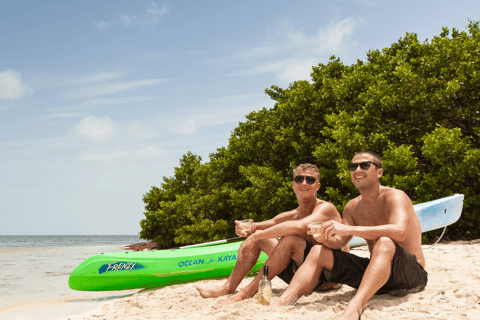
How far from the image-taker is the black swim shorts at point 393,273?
3018mm

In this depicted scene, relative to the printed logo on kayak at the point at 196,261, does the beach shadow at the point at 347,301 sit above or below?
above

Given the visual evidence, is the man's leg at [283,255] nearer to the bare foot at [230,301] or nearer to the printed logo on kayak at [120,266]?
the bare foot at [230,301]

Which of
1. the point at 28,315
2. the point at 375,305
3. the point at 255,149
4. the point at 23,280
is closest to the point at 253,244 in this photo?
the point at 375,305

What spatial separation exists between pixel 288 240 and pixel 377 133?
395 inches

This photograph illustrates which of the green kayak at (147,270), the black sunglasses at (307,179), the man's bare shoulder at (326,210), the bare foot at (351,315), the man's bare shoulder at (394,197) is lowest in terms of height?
the green kayak at (147,270)

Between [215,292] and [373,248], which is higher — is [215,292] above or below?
below

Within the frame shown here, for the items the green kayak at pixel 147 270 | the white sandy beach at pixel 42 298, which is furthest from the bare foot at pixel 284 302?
the white sandy beach at pixel 42 298

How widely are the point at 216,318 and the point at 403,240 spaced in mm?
1617

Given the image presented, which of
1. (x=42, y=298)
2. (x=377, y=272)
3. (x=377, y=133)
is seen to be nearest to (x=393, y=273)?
(x=377, y=272)

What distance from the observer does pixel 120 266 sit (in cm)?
650

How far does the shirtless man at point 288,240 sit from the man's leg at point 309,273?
0.12 metres

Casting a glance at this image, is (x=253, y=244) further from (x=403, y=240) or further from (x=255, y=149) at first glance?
(x=255, y=149)

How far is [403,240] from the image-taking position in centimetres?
295

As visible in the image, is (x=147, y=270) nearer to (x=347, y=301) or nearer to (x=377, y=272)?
(x=347, y=301)
